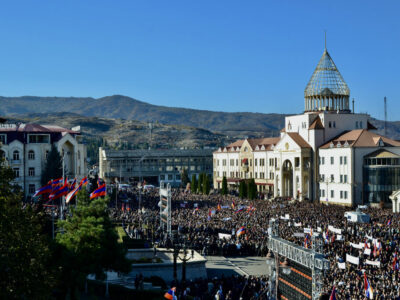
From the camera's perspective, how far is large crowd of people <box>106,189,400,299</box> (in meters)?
27.9

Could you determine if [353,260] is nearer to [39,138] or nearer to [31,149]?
[31,149]

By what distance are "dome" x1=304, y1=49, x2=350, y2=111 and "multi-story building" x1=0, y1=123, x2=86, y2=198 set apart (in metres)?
35.0

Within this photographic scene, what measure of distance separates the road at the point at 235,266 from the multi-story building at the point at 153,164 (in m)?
87.7

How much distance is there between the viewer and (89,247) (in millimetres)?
27047

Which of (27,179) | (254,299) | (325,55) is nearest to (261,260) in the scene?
(254,299)

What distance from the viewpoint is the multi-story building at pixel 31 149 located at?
73.1 meters

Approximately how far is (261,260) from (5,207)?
24.9 metres

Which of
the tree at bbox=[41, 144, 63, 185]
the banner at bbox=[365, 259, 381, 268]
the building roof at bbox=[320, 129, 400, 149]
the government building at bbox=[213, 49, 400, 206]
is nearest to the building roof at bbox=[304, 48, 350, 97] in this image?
the government building at bbox=[213, 49, 400, 206]

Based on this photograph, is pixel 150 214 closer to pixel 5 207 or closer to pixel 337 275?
pixel 337 275

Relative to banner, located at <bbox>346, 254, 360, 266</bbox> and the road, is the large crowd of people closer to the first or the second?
banner, located at <bbox>346, 254, 360, 266</bbox>

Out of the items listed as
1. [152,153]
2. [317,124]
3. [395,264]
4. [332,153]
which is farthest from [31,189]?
[152,153]

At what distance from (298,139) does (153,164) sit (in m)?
58.2

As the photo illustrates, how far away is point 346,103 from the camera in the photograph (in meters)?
79.4

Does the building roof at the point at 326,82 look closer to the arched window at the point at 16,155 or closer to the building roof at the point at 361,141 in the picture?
the building roof at the point at 361,141
